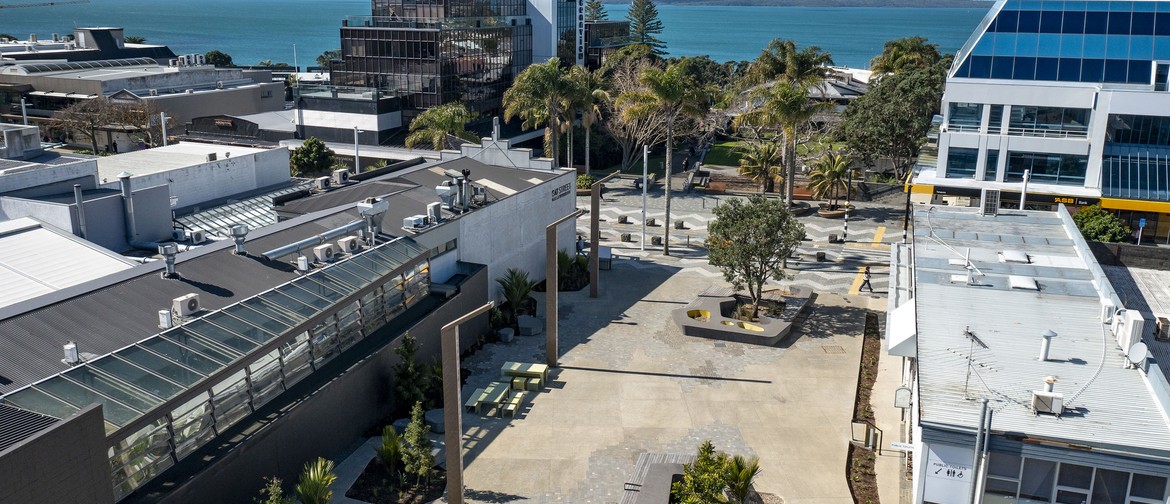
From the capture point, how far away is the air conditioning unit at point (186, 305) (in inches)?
792

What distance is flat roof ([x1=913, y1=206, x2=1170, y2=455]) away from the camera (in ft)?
58.2

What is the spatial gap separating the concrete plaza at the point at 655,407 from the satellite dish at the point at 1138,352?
23.1 feet

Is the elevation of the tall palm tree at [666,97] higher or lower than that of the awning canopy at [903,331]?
higher

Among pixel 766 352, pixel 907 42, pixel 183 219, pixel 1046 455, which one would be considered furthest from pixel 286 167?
pixel 907 42

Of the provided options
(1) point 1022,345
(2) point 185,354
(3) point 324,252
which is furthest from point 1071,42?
(2) point 185,354

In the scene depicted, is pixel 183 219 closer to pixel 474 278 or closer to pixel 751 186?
pixel 474 278

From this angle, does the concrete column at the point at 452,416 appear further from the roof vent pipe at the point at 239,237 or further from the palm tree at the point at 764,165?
the palm tree at the point at 764,165

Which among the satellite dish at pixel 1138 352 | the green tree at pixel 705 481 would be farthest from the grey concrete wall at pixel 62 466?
the satellite dish at pixel 1138 352

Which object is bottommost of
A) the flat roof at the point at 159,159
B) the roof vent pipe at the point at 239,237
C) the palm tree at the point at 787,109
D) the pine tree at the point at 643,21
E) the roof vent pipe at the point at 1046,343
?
the roof vent pipe at the point at 1046,343

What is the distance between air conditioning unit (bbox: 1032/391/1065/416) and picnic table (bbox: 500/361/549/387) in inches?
550

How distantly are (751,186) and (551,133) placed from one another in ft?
42.8

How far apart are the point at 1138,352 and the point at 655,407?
1230cm

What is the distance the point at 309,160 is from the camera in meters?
49.8

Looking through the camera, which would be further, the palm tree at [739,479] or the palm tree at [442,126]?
the palm tree at [442,126]
